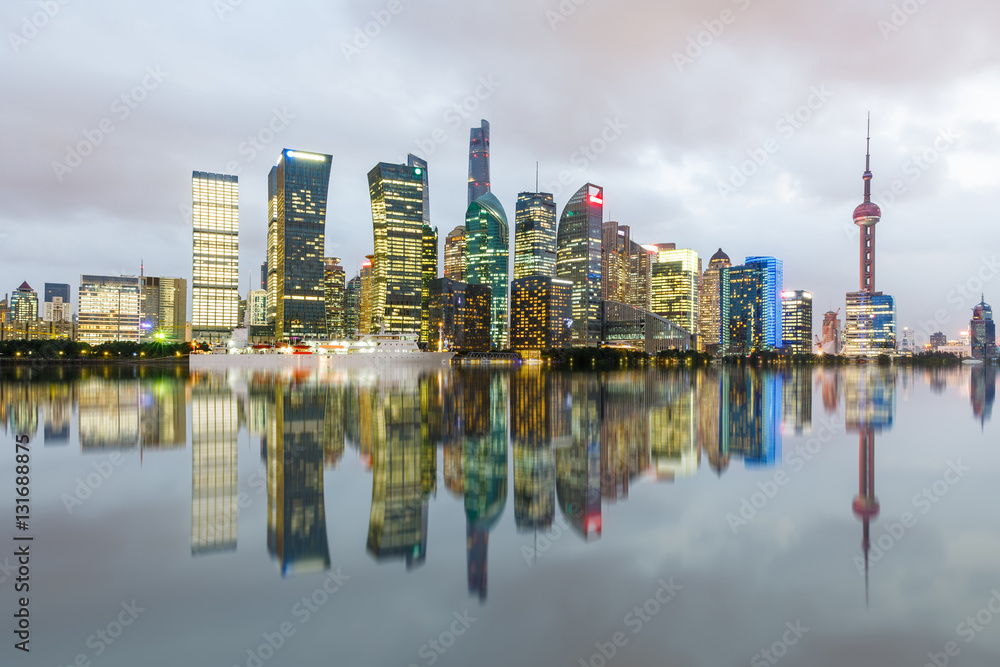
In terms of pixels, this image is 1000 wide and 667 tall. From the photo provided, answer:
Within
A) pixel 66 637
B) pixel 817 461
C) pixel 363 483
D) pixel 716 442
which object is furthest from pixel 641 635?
pixel 716 442

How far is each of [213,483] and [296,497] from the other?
10.3 ft

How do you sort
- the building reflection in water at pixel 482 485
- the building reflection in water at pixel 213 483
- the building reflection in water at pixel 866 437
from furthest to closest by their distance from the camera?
the building reflection in water at pixel 866 437
the building reflection in water at pixel 213 483
the building reflection in water at pixel 482 485

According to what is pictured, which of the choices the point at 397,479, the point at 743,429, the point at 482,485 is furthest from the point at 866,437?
the point at 397,479

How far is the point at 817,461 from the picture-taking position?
17.6 m

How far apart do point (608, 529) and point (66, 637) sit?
8912mm

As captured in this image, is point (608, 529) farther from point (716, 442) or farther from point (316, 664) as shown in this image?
point (716, 442)

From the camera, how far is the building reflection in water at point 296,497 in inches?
380

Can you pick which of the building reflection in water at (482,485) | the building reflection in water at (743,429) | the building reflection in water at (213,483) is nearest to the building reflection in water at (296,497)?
the building reflection in water at (213,483)

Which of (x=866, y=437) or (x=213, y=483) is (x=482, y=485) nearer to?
(x=213, y=483)

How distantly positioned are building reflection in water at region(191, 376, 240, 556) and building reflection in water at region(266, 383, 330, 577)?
86 centimetres

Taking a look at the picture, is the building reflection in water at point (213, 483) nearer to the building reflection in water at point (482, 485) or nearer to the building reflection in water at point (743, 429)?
the building reflection in water at point (482, 485)

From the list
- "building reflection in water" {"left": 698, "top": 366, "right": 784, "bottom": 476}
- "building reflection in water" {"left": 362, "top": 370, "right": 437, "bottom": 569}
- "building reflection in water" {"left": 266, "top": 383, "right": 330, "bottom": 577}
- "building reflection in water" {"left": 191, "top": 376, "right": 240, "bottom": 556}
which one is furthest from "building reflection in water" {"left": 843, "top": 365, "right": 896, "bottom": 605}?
"building reflection in water" {"left": 191, "top": 376, "right": 240, "bottom": 556}

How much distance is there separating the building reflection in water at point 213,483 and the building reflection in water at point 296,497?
0.86 metres

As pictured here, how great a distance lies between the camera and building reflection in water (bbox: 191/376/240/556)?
34.6 feet
